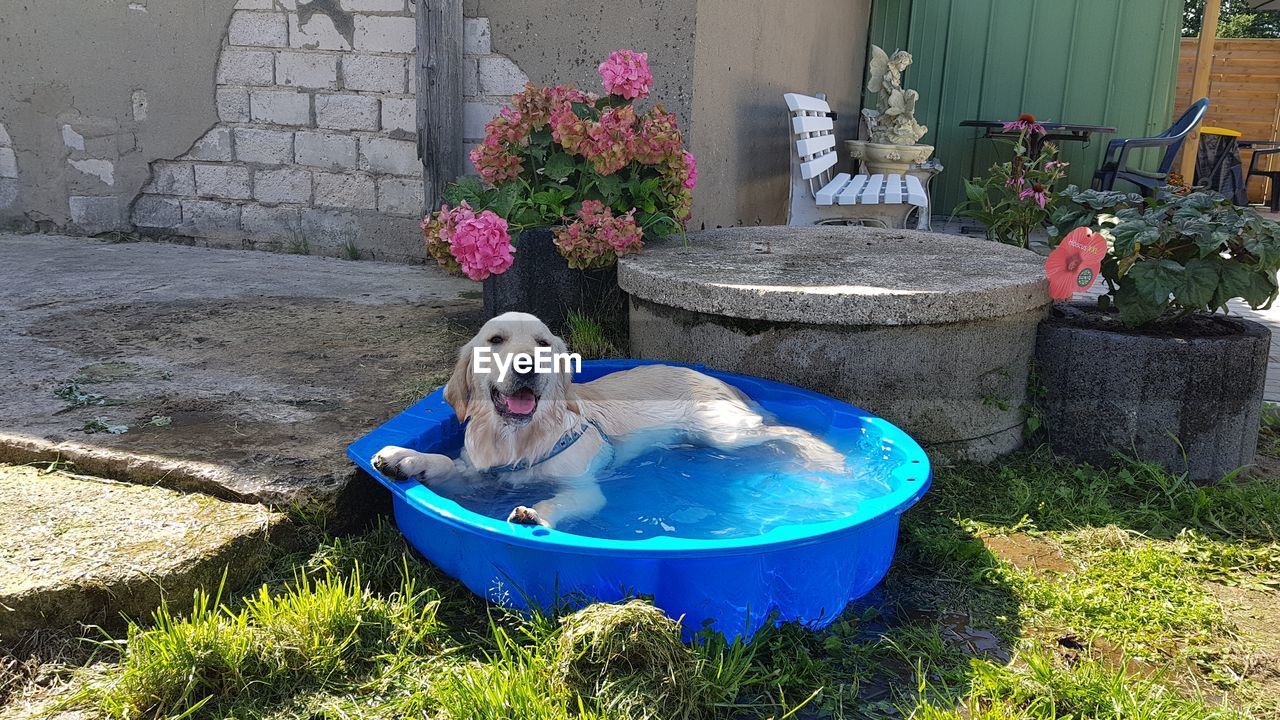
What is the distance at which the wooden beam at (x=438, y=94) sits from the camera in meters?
5.34

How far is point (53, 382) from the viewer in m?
3.16

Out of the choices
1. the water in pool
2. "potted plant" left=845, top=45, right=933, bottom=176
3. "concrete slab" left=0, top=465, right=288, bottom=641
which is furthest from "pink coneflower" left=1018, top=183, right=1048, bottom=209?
"concrete slab" left=0, top=465, right=288, bottom=641

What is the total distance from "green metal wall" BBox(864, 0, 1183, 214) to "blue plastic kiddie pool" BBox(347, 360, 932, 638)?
823 cm

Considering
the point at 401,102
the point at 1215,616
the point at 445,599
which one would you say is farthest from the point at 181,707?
the point at 401,102

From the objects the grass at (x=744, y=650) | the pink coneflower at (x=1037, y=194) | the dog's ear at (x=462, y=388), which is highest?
the pink coneflower at (x=1037, y=194)

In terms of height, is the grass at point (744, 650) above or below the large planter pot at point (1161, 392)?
below

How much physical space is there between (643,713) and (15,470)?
74.9 inches

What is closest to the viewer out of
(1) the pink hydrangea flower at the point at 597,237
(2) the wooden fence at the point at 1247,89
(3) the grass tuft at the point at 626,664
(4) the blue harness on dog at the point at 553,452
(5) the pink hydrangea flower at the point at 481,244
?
(3) the grass tuft at the point at 626,664

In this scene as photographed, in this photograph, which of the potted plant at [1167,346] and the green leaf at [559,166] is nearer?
the potted plant at [1167,346]

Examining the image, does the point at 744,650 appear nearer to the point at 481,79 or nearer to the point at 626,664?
the point at 626,664

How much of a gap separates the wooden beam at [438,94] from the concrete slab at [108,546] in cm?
335

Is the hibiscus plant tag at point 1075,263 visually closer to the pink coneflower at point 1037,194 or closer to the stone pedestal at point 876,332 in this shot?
the stone pedestal at point 876,332

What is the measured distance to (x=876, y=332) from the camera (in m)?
3.13

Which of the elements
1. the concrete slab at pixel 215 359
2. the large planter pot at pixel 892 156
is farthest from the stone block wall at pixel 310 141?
the large planter pot at pixel 892 156
